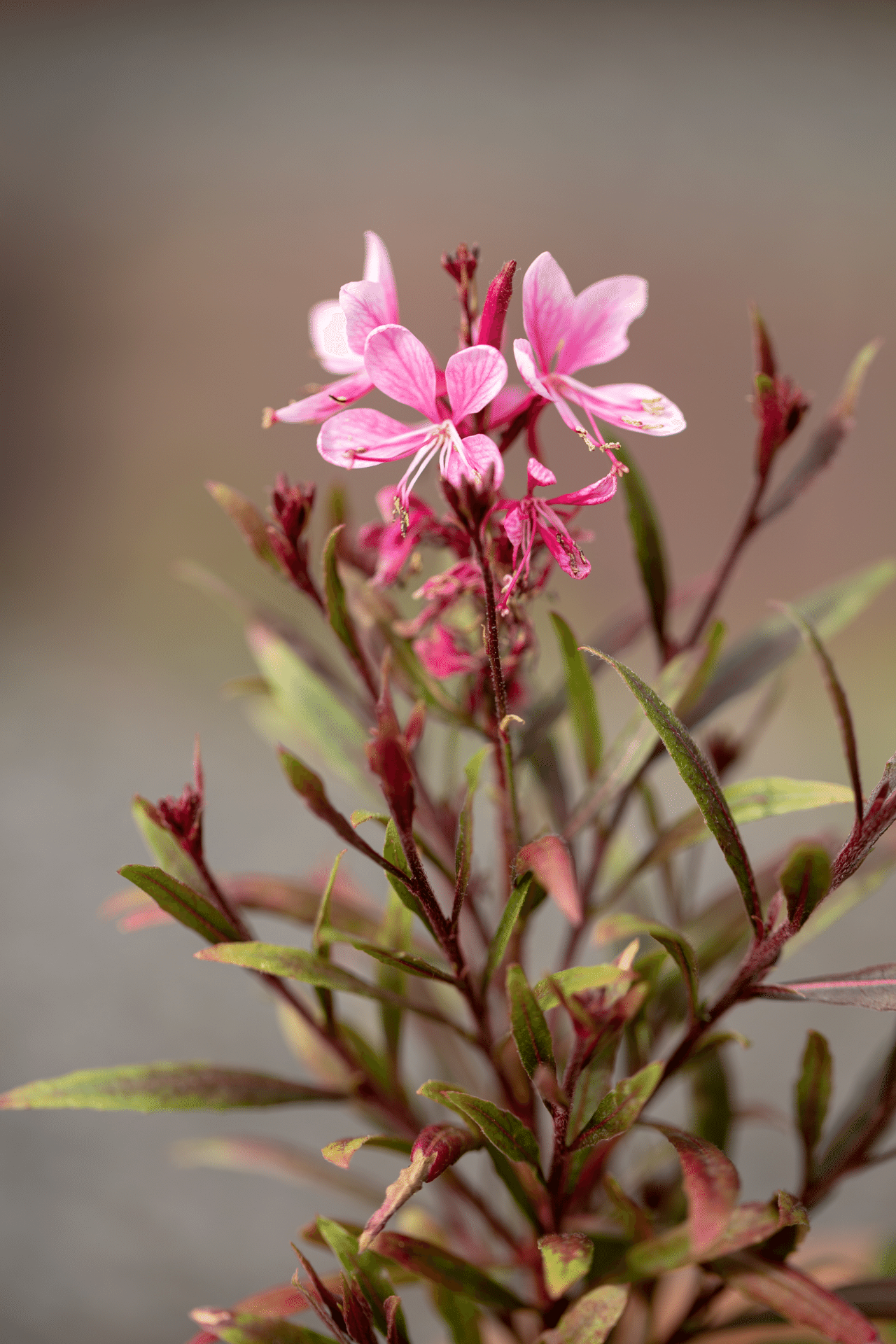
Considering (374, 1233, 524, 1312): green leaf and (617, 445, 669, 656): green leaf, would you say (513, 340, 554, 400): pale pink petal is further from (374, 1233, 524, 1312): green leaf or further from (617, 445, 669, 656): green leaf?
(374, 1233, 524, 1312): green leaf

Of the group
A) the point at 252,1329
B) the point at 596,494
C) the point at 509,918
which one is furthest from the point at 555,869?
the point at 252,1329

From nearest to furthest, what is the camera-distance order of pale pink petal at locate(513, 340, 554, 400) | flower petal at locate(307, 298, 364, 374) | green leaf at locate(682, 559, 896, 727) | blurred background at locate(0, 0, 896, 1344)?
pale pink petal at locate(513, 340, 554, 400)
flower petal at locate(307, 298, 364, 374)
green leaf at locate(682, 559, 896, 727)
blurred background at locate(0, 0, 896, 1344)

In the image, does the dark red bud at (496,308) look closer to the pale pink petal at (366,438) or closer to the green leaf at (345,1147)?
the pale pink petal at (366,438)

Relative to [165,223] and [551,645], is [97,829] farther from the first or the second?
[165,223]

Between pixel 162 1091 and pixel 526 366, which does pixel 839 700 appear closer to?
pixel 526 366

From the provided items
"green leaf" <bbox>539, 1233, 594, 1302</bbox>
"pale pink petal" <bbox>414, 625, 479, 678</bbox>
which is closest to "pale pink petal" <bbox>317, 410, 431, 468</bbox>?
"pale pink petal" <bbox>414, 625, 479, 678</bbox>

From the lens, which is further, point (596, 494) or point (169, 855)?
point (169, 855)
